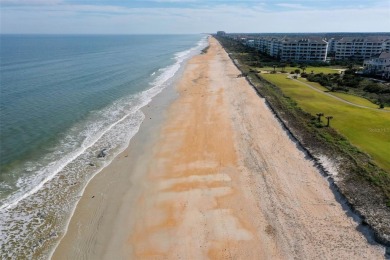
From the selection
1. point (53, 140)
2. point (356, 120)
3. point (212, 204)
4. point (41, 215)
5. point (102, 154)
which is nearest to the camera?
point (41, 215)

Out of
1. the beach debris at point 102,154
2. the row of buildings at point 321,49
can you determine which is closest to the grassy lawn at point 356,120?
the beach debris at point 102,154

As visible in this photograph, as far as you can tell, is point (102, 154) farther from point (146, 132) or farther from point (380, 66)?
point (380, 66)

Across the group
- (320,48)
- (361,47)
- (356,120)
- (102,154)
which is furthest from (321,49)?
(102,154)

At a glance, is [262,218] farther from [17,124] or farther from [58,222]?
[17,124]

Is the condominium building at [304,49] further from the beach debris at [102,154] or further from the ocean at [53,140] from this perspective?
the beach debris at [102,154]

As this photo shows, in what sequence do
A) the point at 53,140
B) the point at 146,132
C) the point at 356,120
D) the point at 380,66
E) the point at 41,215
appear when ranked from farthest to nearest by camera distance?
the point at 380,66 < the point at 356,120 < the point at 146,132 < the point at 53,140 < the point at 41,215
